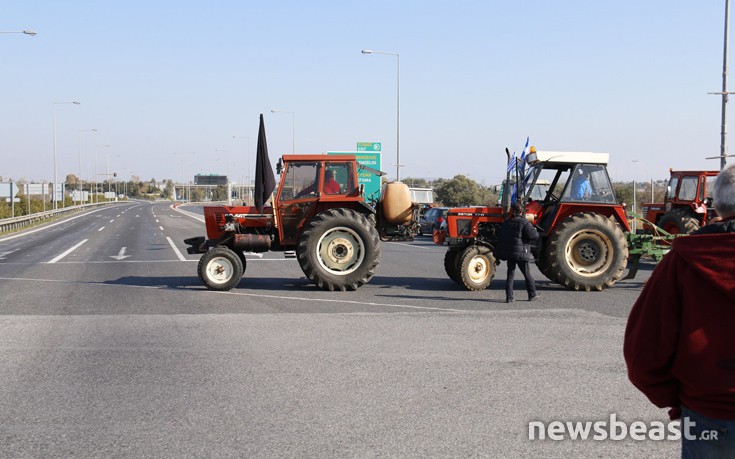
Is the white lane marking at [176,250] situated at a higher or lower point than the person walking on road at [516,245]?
lower

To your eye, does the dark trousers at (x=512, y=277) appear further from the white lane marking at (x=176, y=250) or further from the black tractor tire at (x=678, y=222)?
the white lane marking at (x=176, y=250)

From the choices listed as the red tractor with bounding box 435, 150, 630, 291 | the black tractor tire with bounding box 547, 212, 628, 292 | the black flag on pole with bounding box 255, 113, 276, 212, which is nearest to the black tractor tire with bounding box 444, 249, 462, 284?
the red tractor with bounding box 435, 150, 630, 291

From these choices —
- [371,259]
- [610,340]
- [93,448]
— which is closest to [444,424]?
[93,448]

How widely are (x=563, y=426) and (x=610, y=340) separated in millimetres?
3917

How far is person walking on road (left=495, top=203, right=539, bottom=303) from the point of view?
12922 millimetres

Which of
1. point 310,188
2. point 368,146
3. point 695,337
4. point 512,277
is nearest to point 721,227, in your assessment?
point 695,337

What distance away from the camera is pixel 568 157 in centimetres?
1482

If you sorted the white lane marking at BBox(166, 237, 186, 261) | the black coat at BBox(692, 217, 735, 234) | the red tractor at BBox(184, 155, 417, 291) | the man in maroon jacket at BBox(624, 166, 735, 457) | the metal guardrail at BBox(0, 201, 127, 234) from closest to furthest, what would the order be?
the man in maroon jacket at BBox(624, 166, 735, 457)
the black coat at BBox(692, 217, 735, 234)
the red tractor at BBox(184, 155, 417, 291)
the white lane marking at BBox(166, 237, 186, 261)
the metal guardrail at BBox(0, 201, 127, 234)

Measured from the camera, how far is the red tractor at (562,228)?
14484 mm

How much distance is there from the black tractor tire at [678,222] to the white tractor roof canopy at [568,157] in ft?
16.5

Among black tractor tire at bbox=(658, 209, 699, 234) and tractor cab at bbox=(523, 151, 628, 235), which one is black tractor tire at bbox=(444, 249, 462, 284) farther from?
black tractor tire at bbox=(658, 209, 699, 234)

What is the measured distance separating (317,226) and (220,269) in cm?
208

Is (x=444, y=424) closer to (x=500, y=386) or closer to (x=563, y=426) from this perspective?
(x=563, y=426)
